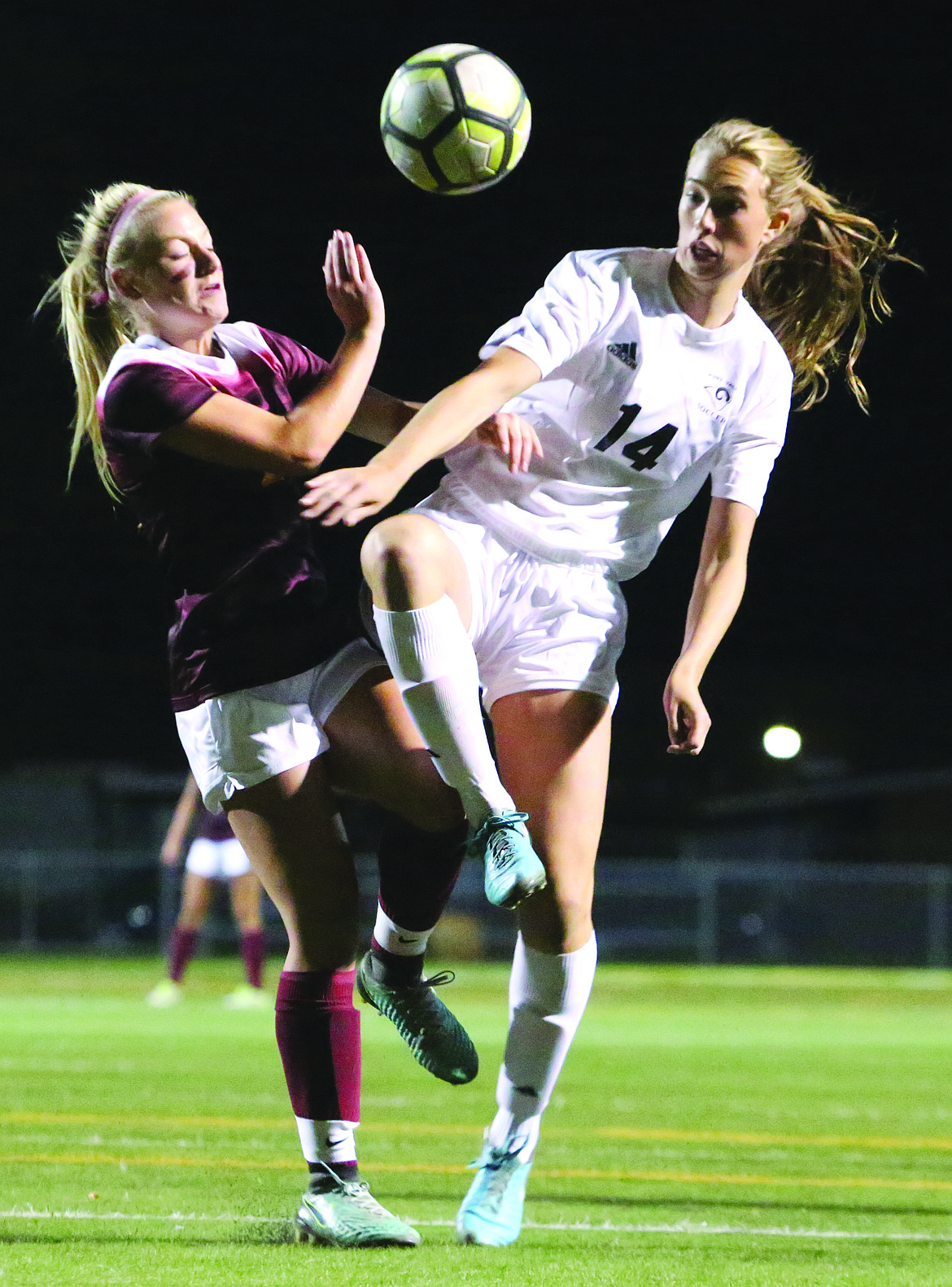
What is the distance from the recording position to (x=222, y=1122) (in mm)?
7090

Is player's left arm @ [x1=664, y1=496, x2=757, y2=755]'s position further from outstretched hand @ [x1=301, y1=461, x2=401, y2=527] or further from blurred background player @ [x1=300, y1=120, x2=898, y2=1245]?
outstretched hand @ [x1=301, y1=461, x2=401, y2=527]

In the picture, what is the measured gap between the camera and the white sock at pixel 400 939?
4.53m

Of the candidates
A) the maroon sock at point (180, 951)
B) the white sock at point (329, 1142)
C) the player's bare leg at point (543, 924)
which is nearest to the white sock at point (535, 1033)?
the player's bare leg at point (543, 924)

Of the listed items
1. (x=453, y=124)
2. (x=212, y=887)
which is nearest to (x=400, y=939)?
(x=453, y=124)

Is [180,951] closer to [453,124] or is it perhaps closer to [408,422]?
[408,422]

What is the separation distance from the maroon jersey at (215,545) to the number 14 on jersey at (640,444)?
0.79 m

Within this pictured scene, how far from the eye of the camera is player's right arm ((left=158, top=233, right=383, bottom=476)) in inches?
161

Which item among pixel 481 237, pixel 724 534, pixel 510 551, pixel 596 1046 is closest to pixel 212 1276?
pixel 510 551

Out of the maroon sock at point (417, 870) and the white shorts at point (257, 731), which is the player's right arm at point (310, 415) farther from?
the maroon sock at point (417, 870)

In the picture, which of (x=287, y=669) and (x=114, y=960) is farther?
(x=114, y=960)

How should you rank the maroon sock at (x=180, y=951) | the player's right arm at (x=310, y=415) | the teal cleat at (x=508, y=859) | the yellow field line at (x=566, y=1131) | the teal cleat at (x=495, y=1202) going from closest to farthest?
the teal cleat at (x=508, y=859) → the player's right arm at (x=310, y=415) → the teal cleat at (x=495, y=1202) → the yellow field line at (x=566, y=1131) → the maroon sock at (x=180, y=951)

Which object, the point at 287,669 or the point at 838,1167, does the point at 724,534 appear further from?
the point at 838,1167

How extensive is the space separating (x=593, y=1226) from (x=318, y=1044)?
93cm

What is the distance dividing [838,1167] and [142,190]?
3977mm
